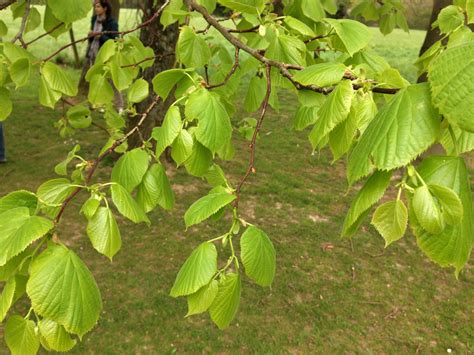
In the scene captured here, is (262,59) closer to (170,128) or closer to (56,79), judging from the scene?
(170,128)

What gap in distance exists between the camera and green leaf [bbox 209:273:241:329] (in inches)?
41.8

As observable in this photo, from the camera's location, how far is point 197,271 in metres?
1.03

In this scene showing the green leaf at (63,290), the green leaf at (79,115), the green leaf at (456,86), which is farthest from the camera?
the green leaf at (79,115)

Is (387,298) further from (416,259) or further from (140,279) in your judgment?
(140,279)

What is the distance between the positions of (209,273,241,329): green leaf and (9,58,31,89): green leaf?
1.09 m

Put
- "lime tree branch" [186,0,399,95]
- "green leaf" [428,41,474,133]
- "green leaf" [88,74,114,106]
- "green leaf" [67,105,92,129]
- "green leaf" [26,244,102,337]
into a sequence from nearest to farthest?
"green leaf" [428,41,474,133], "green leaf" [26,244,102,337], "lime tree branch" [186,0,399,95], "green leaf" [88,74,114,106], "green leaf" [67,105,92,129]

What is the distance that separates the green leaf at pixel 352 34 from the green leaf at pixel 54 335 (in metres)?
1.06

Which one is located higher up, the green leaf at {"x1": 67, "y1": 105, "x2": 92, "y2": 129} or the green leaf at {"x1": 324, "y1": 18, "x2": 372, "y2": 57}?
the green leaf at {"x1": 324, "y1": 18, "x2": 372, "y2": 57}

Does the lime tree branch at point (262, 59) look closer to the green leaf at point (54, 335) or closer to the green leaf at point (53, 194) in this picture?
the green leaf at point (53, 194)

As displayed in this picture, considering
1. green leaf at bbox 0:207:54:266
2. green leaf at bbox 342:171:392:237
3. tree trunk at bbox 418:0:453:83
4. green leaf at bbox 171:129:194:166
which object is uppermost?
green leaf at bbox 342:171:392:237

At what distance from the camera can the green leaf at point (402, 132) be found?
2.35 ft

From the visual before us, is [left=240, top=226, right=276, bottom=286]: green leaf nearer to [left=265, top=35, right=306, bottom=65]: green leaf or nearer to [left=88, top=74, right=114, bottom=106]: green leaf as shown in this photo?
[left=265, top=35, right=306, bottom=65]: green leaf

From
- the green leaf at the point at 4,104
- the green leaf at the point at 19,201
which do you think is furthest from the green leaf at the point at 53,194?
the green leaf at the point at 4,104

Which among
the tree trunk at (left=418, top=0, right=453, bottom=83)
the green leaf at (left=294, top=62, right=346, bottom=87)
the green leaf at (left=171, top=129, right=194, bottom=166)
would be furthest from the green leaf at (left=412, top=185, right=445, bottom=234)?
the tree trunk at (left=418, top=0, right=453, bottom=83)
